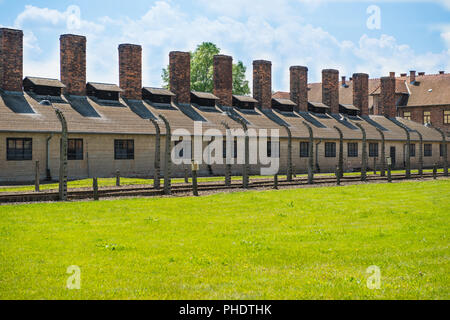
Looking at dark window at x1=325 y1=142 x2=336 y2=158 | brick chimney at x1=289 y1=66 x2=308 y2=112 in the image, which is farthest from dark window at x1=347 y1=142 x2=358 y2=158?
brick chimney at x1=289 y1=66 x2=308 y2=112

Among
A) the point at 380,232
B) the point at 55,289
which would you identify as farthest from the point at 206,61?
the point at 55,289

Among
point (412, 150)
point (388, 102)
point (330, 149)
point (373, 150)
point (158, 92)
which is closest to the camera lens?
point (158, 92)

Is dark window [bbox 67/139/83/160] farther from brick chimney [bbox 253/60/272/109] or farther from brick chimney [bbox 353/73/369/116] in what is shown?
brick chimney [bbox 353/73/369/116]

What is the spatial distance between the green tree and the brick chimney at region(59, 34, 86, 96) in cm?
2714

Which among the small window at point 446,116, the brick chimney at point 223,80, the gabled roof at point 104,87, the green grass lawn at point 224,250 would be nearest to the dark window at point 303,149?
the brick chimney at point 223,80

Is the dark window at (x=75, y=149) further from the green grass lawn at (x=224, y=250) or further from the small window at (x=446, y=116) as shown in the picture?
the small window at (x=446, y=116)

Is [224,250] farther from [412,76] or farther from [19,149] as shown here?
[412,76]

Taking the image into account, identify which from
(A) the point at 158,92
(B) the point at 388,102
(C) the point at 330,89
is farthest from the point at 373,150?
(A) the point at 158,92

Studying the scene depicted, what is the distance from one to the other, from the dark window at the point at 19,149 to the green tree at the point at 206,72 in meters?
34.9

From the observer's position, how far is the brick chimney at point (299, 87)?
1812 inches

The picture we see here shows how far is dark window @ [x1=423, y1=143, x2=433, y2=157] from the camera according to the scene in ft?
163

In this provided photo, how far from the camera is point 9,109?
27.7m

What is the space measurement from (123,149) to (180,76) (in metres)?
10.8

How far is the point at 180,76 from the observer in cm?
3906
